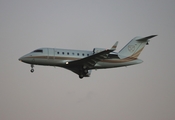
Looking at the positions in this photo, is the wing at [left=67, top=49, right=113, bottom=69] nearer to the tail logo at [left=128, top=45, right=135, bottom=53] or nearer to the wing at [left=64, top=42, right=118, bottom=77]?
the wing at [left=64, top=42, right=118, bottom=77]

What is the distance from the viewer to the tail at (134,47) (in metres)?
41.1

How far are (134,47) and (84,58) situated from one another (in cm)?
732

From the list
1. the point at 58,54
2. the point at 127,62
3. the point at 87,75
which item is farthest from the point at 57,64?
the point at 127,62

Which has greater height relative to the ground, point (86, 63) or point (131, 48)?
point (131, 48)

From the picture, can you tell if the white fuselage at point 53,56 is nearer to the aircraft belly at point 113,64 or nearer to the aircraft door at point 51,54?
the aircraft door at point 51,54

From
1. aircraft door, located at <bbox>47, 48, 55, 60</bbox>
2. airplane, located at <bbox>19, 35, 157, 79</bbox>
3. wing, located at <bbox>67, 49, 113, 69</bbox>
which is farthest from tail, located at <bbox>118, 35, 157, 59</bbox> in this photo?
aircraft door, located at <bbox>47, 48, 55, 60</bbox>

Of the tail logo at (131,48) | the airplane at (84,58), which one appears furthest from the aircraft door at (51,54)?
the tail logo at (131,48)

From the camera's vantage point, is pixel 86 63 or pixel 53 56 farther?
pixel 86 63

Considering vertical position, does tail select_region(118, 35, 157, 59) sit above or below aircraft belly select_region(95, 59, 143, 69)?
above

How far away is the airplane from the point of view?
36.8 metres

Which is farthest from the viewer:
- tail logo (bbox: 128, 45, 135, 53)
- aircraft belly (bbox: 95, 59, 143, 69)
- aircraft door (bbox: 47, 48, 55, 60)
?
tail logo (bbox: 128, 45, 135, 53)

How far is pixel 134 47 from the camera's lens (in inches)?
1641

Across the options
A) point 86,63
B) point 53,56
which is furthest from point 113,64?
point 53,56

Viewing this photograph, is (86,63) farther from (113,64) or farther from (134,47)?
(134,47)
